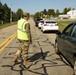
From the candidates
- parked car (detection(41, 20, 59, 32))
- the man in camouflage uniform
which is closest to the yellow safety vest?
the man in camouflage uniform

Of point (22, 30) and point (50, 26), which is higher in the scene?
point (22, 30)

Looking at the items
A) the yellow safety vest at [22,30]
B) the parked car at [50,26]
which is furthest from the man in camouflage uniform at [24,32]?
the parked car at [50,26]

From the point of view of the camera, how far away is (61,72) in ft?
22.5

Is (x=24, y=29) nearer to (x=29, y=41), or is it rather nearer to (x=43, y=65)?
(x=29, y=41)

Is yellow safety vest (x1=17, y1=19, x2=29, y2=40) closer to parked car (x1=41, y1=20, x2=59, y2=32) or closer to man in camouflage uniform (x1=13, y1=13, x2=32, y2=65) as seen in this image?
man in camouflage uniform (x1=13, y1=13, x2=32, y2=65)

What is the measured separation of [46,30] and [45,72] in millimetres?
18920

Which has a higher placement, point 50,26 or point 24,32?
point 24,32

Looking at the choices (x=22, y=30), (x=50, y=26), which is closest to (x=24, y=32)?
(x=22, y=30)

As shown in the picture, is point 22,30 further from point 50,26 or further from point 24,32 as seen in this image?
point 50,26

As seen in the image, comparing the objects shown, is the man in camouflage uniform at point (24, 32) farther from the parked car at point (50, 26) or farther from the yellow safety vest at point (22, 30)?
the parked car at point (50, 26)

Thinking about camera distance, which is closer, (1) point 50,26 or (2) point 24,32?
(2) point 24,32

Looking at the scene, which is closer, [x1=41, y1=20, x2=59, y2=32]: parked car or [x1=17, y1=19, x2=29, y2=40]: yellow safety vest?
[x1=17, y1=19, x2=29, y2=40]: yellow safety vest

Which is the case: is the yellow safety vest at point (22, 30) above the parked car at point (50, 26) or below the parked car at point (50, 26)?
above

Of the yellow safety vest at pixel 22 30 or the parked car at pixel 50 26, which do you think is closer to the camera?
the yellow safety vest at pixel 22 30
